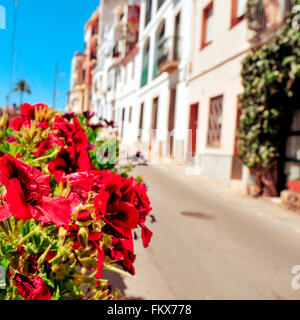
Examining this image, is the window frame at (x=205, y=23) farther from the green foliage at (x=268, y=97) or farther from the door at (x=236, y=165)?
the door at (x=236, y=165)

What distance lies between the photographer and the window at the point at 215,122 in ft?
30.4

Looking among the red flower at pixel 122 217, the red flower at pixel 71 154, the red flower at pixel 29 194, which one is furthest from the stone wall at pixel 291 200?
the red flower at pixel 29 194

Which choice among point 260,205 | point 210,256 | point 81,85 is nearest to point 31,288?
point 210,256

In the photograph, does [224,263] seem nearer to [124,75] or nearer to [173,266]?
[173,266]

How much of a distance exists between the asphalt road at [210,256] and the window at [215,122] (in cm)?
377

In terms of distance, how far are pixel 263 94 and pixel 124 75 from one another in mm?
4159

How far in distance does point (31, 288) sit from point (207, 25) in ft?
36.0

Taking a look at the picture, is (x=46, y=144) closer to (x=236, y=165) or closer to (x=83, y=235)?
(x=83, y=235)

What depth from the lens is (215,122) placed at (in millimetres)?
9586

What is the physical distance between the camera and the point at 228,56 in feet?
29.5

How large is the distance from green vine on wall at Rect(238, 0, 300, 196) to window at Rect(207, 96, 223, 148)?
4.13 feet

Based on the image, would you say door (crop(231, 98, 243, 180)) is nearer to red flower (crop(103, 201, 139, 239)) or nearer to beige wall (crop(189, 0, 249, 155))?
beige wall (crop(189, 0, 249, 155))
